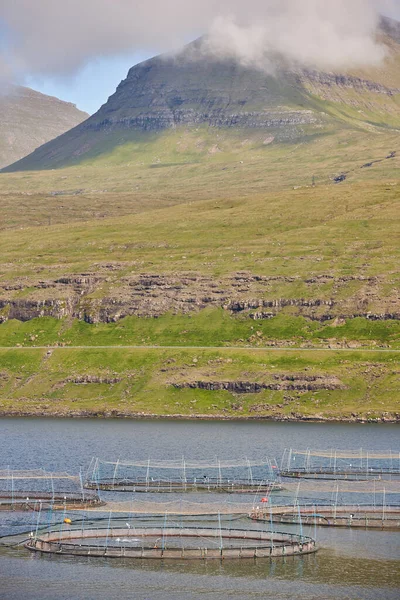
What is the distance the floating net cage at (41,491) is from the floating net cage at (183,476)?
162 inches

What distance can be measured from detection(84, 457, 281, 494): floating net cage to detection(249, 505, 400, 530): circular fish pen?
16.9m

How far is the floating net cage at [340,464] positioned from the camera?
174 m

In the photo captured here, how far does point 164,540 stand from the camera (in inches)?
4747

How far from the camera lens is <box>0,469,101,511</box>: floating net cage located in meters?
141

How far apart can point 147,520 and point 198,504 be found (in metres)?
12.7

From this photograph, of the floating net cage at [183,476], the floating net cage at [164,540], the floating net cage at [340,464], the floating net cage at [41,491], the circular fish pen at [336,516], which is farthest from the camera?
the floating net cage at [340,464]

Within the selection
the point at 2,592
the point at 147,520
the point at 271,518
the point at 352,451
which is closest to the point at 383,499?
the point at 271,518

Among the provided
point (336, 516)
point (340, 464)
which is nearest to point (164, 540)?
point (336, 516)

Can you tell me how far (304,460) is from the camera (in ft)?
623

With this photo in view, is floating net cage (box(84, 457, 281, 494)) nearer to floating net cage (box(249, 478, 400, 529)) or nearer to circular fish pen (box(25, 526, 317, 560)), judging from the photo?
floating net cage (box(249, 478, 400, 529))

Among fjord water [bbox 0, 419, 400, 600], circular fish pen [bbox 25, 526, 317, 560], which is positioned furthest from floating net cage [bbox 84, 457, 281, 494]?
fjord water [bbox 0, 419, 400, 600]

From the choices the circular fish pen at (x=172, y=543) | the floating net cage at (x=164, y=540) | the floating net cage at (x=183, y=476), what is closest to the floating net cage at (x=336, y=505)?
the floating net cage at (x=183, y=476)

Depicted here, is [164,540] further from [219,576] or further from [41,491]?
[41,491]

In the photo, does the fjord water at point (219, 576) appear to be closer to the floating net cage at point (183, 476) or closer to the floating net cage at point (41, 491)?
the floating net cage at point (41, 491)
